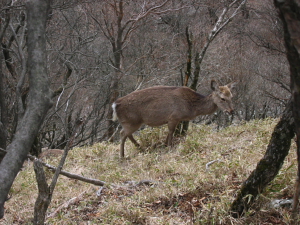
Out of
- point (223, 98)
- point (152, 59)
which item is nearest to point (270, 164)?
point (223, 98)

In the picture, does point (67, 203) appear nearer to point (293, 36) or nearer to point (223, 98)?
point (293, 36)

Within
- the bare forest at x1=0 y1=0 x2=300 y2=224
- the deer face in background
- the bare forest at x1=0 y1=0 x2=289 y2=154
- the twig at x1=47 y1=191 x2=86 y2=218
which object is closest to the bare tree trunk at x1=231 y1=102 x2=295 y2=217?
the twig at x1=47 y1=191 x2=86 y2=218

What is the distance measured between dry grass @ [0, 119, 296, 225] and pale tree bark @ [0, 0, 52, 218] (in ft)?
6.03

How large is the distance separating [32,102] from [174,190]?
2495 millimetres

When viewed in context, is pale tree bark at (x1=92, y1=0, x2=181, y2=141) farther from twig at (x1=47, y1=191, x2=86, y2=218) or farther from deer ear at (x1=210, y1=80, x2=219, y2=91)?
twig at (x1=47, y1=191, x2=86, y2=218)

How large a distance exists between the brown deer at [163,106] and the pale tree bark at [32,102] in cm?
617

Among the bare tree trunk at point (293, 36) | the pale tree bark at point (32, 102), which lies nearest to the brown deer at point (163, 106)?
the pale tree bark at point (32, 102)

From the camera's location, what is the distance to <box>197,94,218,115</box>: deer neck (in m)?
9.52

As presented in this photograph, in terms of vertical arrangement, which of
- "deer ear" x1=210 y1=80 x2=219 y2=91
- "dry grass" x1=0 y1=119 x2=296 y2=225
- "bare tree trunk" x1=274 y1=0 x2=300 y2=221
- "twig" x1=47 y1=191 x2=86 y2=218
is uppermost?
"bare tree trunk" x1=274 y1=0 x2=300 y2=221

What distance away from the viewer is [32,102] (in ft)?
9.72

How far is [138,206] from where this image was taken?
15.4 feet

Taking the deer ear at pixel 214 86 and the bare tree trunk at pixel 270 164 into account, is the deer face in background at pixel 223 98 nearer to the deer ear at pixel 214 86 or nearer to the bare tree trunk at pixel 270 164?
the deer ear at pixel 214 86

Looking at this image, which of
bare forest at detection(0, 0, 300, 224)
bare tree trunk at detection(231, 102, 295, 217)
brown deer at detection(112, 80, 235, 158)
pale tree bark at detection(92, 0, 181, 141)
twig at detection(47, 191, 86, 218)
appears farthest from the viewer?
pale tree bark at detection(92, 0, 181, 141)

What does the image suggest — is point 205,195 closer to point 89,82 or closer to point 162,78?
point 89,82
